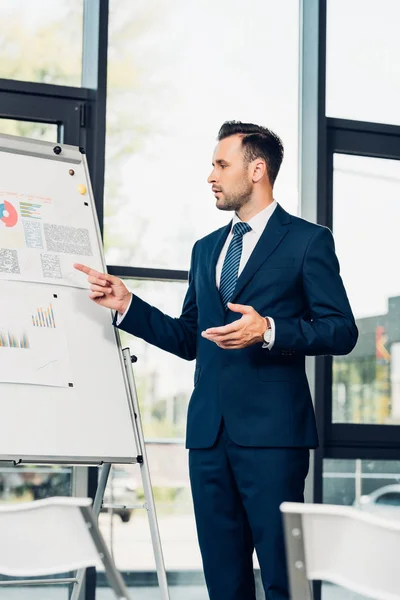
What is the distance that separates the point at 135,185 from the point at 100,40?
1.90 ft

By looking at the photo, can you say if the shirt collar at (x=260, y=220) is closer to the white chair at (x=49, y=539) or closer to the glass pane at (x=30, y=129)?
the glass pane at (x=30, y=129)

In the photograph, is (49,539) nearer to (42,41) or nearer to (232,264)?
(232,264)

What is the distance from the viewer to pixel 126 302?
2.80 m

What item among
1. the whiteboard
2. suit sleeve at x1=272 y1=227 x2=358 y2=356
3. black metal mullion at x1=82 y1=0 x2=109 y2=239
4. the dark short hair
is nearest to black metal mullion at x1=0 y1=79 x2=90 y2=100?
black metal mullion at x1=82 y1=0 x2=109 y2=239

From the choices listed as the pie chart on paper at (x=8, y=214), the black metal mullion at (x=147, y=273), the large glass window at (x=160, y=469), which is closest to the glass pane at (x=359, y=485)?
the large glass window at (x=160, y=469)

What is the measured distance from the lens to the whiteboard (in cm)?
272

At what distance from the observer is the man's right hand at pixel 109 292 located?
9.10ft

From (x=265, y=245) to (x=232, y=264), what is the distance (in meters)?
0.13

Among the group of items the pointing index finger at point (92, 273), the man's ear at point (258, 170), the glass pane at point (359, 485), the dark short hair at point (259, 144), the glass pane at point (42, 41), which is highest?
the glass pane at point (42, 41)

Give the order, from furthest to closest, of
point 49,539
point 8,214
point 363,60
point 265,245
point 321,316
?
point 363,60
point 8,214
point 265,245
point 321,316
point 49,539

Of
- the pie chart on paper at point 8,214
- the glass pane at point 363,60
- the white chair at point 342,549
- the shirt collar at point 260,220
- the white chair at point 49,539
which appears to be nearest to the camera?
the white chair at point 342,549

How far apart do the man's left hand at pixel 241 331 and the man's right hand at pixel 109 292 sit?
47cm

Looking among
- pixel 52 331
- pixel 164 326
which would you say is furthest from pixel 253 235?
pixel 52 331

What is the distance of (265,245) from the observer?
105 inches
